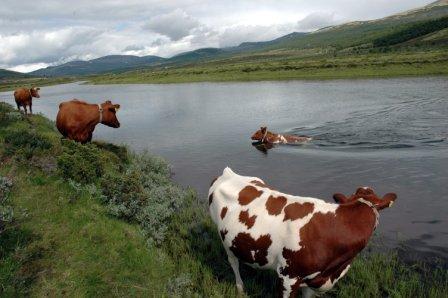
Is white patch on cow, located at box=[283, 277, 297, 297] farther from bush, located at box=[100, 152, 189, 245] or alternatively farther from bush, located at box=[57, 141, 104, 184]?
bush, located at box=[57, 141, 104, 184]

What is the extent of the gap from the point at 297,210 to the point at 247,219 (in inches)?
42.2

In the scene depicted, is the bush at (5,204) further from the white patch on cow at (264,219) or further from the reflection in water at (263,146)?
the reflection in water at (263,146)

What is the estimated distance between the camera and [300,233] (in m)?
7.30

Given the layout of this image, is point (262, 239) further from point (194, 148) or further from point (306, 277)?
point (194, 148)

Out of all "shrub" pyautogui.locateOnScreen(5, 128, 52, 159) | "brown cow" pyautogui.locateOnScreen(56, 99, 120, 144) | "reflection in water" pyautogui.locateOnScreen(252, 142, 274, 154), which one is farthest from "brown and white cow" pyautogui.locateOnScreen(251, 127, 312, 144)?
"shrub" pyautogui.locateOnScreen(5, 128, 52, 159)

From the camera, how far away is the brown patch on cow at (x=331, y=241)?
277 inches

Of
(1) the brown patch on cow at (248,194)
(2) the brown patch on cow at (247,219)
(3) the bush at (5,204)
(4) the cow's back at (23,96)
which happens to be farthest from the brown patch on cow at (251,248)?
(4) the cow's back at (23,96)

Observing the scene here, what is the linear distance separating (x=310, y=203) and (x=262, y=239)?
110 cm

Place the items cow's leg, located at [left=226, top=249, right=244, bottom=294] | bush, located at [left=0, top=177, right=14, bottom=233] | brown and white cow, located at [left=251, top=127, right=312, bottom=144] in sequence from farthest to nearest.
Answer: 1. brown and white cow, located at [left=251, top=127, right=312, bottom=144]
2. cow's leg, located at [left=226, top=249, right=244, bottom=294]
3. bush, located at [left=0, top=177, right=14, bottom=233]

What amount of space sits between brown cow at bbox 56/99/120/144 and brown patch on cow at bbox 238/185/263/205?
10.2m

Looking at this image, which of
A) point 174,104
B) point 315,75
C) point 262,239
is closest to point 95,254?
point 262,239

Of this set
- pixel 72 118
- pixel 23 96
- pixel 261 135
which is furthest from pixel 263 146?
pixel 23 96

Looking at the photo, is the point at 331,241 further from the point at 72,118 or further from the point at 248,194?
the point at 72,118

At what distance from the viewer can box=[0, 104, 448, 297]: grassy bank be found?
7789 mm
